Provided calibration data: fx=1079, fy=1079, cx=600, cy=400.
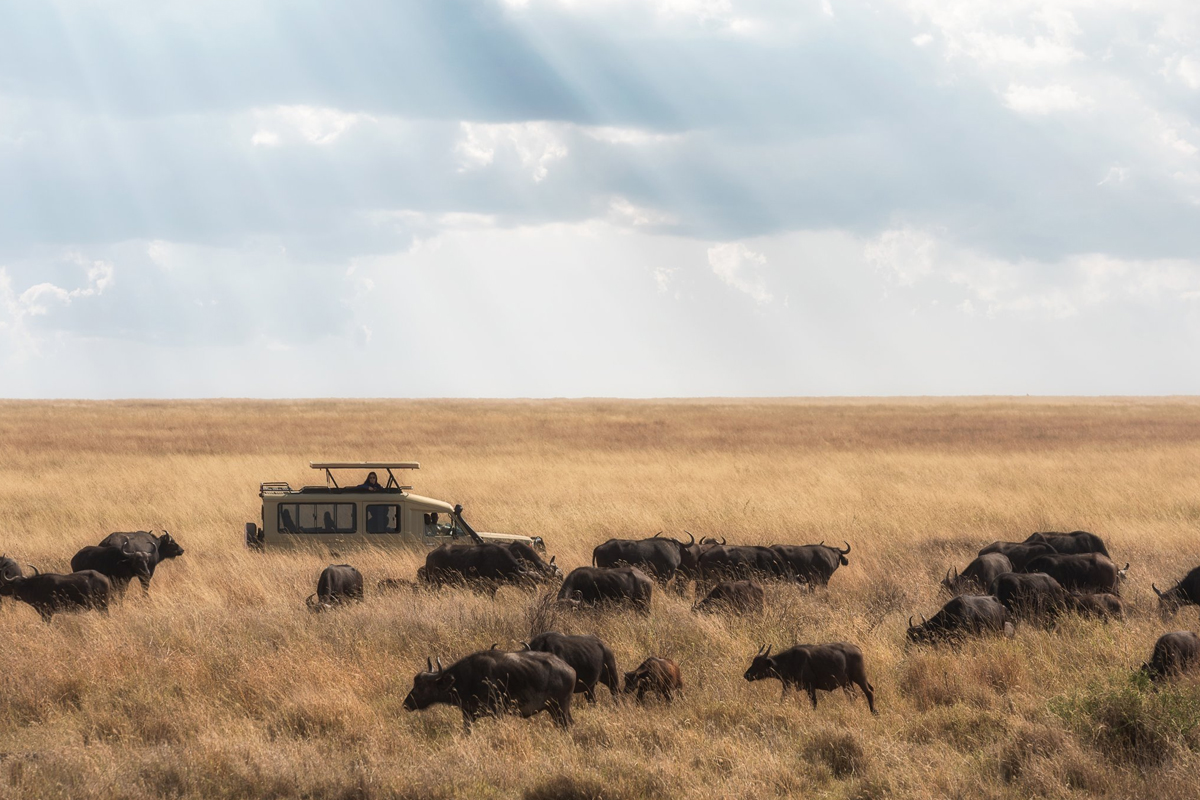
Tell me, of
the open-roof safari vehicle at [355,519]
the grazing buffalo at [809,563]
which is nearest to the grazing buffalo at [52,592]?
the open-roof safari vehicle at [355,519]

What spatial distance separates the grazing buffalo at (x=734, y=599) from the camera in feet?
39.4

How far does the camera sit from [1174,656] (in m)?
9.17

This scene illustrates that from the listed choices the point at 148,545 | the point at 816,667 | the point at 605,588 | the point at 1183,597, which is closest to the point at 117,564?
the point at 148,545

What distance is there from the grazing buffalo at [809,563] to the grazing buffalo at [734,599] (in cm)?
268

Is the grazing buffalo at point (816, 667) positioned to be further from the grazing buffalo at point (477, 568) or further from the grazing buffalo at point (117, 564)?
the grazing buffalo at point (117, 564)

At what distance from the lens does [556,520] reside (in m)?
22.2

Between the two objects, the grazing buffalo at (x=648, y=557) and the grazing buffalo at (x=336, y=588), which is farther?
the grazing buffalo at (x=648, y=557)

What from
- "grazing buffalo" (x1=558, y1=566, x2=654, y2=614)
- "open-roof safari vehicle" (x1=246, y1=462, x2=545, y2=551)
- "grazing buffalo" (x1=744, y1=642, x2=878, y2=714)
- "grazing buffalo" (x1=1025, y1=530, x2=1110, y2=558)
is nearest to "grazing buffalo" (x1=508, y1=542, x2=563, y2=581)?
"open-roof safari vehicle" (x1=246, y1=462, x2=545, y2=551)

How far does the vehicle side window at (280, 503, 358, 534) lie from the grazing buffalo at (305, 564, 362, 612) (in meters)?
2.98

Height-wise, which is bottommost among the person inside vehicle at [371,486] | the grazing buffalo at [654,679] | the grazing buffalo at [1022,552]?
the grazing buffalo at [654,679]

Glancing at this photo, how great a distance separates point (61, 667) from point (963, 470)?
2946 centimetres

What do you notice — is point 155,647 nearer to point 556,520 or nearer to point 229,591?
point 229,591

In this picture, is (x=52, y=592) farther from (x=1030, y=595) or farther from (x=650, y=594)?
(x=1030, y=595)

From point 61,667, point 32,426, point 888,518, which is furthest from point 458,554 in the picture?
point 32,426
